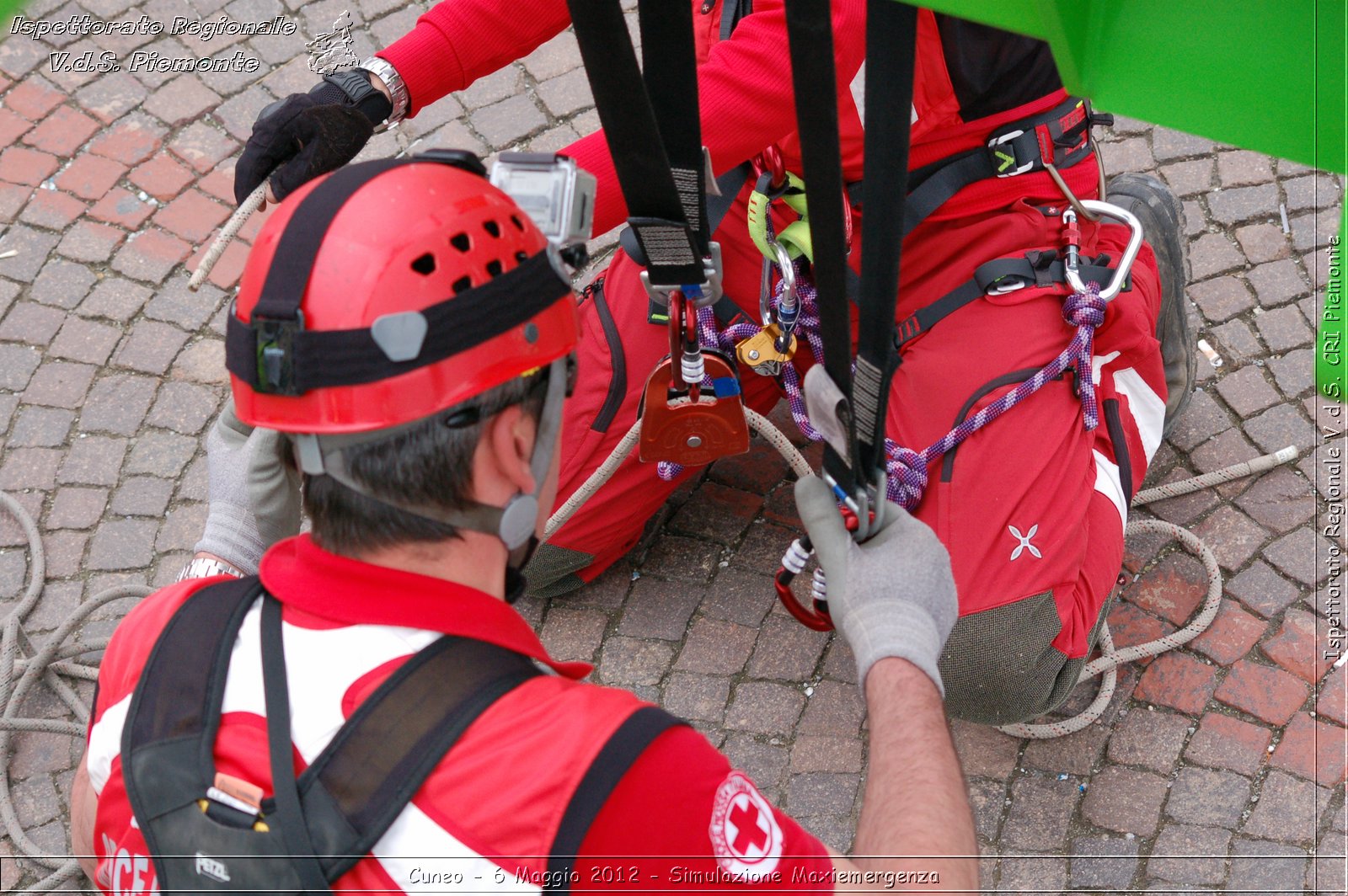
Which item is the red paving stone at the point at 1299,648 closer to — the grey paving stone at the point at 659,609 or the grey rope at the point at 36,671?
the grey paving stone at the point at 659,609

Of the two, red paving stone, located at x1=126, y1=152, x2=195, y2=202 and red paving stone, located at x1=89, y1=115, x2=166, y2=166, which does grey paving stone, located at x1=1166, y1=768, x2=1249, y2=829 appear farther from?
red paving stone, located at x1=89, y1=115, x2=166, y2=166

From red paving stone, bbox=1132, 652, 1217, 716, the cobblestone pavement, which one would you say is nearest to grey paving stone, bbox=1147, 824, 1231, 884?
the cobblestone pavement

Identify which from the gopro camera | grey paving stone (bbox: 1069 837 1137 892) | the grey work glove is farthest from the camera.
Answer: grey paving stone (bbox: 1069 837 1137 892)

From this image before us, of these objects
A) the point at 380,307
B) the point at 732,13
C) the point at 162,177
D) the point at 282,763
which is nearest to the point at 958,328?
the point at 732,13

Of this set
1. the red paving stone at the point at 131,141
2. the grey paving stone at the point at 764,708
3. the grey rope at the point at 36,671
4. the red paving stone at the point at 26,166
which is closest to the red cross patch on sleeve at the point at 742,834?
the grey paving stone at the point at 764,708

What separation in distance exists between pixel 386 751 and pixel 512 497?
48 cm

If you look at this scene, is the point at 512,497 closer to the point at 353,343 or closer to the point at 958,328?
the point at 353,343

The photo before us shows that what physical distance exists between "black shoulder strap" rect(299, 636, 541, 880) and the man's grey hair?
23 cm

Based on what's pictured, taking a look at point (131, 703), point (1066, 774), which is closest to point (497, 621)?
point (131, 703)

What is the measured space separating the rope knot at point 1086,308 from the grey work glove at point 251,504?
6.58ft

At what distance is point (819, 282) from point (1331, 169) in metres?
0.70

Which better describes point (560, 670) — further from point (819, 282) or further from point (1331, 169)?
point (1331, 169)

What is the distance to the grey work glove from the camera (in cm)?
251

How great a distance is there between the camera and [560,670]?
1905mm
